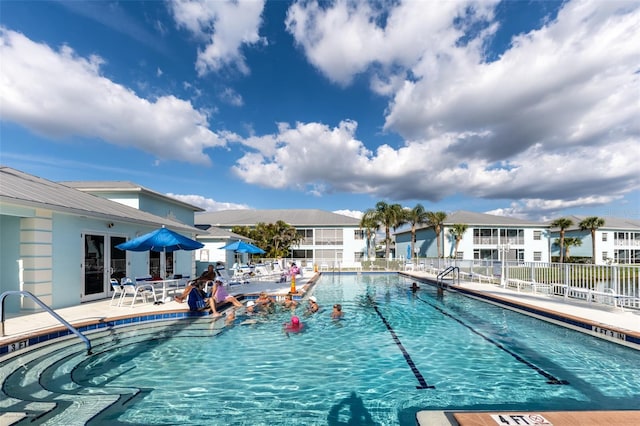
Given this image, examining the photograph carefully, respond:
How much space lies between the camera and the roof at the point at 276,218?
35.7m

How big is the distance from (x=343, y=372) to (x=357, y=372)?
9.3 inches

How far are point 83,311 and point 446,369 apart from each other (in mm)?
9093

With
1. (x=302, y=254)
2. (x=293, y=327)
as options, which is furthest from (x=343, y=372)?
(x=302, y=254)

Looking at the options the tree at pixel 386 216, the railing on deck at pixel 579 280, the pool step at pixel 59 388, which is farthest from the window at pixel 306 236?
the pool step at pixel 59 388

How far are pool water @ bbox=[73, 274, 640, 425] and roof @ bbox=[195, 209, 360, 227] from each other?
88.9 feet

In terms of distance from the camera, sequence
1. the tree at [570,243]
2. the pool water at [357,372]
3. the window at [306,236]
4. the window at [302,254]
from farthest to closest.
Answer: the tree at [570,243] < the window at [302,254] < the window at [306,236] < the pool water at [357,372]

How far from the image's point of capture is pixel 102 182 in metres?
17.9

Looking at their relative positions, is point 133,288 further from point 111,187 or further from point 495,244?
point 495,244

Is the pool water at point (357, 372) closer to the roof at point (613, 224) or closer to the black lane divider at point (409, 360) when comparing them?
the black lane divider at point (409, 360)

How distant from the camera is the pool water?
4.05 metres

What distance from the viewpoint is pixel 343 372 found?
5.35m

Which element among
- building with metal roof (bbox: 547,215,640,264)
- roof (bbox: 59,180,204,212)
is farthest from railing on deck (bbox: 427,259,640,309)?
building with metal roof (bbox: 547,215,640,264)

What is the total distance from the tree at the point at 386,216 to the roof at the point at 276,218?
204cm

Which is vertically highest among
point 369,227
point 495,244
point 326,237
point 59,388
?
point 369,227
